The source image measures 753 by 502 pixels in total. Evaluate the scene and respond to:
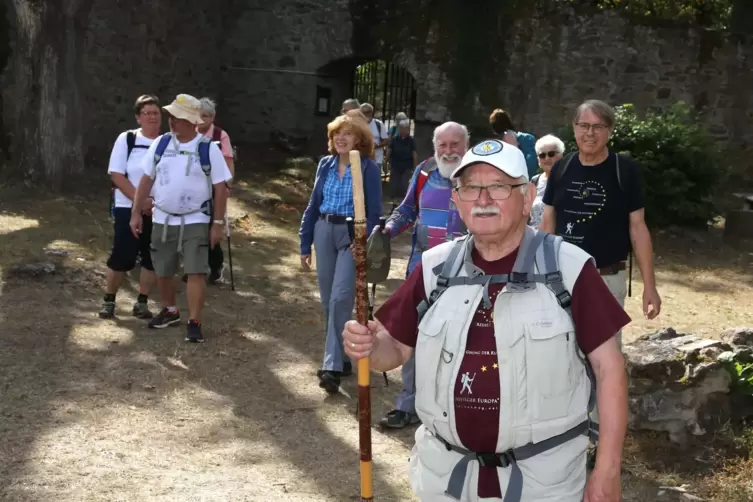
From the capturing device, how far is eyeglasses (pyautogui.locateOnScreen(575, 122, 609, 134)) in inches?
191

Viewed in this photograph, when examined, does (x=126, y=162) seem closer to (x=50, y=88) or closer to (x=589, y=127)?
(x=589, y=127)

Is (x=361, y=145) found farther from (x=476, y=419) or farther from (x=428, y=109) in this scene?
(x=428, y=109)

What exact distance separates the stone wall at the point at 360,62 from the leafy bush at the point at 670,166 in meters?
5.18

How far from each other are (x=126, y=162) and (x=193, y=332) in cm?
142

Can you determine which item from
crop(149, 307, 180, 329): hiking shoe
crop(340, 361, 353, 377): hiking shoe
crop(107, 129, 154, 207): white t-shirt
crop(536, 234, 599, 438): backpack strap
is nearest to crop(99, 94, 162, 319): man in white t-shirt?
crop(107, 129, 154, 207): white t-shirt

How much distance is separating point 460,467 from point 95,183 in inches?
484

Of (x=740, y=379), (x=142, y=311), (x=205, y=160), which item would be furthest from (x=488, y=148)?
(x=142, y=311)

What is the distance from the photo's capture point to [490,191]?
2.80 metres

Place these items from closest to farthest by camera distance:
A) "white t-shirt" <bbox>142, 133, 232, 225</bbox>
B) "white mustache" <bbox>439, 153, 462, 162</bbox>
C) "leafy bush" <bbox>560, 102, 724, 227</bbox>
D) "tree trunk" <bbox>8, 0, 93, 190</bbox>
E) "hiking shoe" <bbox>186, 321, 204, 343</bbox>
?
"white mustache" <bbox>439, 153, 462, 162</bbox>, "white t-shirt" <bbox>142, 133, 232, 225</bbox>, "hiking shoe" <bbox>186, 321, 204, 343</bbox>, "leafy bush" <bbox>560, 102, 724, 227</bbox>, "tree trunk" <bbox>8, 0, 93, 190</bbox>

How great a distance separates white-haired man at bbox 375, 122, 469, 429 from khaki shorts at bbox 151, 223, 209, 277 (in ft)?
5.41

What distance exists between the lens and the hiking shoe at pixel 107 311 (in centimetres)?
768

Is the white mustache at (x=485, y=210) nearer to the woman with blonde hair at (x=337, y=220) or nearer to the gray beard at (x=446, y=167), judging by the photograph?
the gray beard at (x=446, y=167)

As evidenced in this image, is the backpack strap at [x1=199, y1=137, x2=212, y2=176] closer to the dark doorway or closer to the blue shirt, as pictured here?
the blue shirt

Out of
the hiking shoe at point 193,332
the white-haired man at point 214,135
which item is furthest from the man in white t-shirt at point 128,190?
the white-haired man at point 214,135
